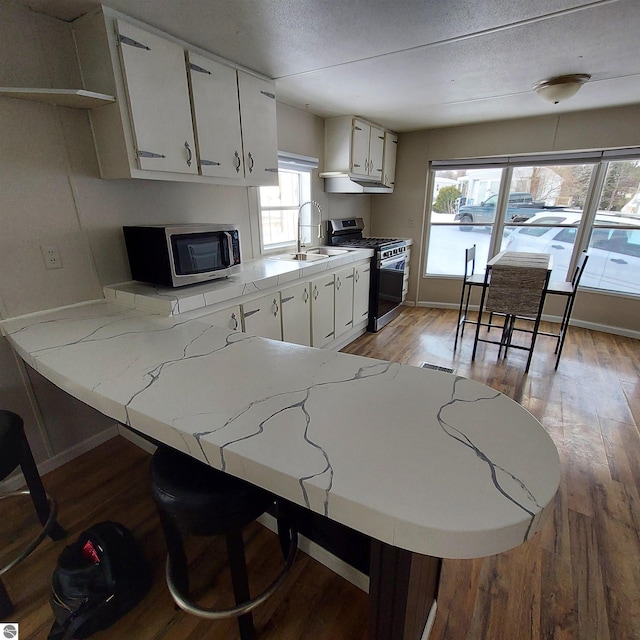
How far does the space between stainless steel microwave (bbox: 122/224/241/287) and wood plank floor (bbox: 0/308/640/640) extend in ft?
3.57

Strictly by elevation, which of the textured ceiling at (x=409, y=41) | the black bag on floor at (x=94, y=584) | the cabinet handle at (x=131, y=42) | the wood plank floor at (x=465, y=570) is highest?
the textured ceiling at (x=409, y=41)

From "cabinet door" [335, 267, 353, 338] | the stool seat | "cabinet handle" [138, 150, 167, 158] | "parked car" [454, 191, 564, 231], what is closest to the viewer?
the stool seat

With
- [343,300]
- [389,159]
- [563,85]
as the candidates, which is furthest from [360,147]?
[563,85]

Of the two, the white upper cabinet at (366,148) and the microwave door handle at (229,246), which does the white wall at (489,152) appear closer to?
the white upper cabinet at (366,148)

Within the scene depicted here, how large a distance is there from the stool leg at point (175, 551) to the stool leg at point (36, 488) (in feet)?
2.48

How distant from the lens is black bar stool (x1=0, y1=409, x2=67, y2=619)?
1.26 m

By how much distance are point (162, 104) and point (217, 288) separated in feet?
3.26

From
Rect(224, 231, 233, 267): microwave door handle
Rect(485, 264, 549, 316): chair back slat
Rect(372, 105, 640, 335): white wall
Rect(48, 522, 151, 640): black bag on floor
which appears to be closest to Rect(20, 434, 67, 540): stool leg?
Rect(48, 522, 151, 640): black bag on floor

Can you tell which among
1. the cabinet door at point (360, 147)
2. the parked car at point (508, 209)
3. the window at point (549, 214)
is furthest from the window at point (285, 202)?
the parked car at point (508, 209)

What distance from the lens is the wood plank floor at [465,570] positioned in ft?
3.96

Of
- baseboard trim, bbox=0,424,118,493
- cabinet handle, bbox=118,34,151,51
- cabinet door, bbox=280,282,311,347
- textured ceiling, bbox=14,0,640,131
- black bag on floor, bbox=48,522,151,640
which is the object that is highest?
textured ceiling, bbox=14,0,640,131

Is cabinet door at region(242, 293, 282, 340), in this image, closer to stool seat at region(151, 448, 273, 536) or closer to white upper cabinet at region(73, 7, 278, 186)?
white upper cabinet at region(73, 7, 278, 186)

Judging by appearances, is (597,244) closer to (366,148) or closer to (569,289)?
(569,289)

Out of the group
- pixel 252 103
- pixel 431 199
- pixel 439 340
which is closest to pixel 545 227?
pixel 431 199
